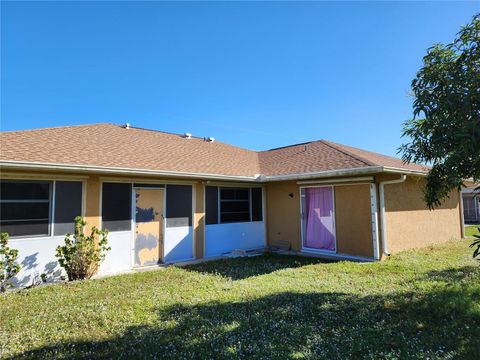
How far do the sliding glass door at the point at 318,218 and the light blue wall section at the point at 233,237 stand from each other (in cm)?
186

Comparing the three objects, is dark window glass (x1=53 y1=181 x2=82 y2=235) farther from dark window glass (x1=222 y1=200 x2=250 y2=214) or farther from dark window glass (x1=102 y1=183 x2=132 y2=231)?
dark window glass (x1=222 y1=200 x2=250 y2=214)

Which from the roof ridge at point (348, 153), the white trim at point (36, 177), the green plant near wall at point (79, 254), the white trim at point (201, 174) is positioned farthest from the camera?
the roof ridge at point (348, 153)

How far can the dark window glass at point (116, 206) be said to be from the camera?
812 centimetres

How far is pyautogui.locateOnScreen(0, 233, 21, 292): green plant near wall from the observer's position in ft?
20.7

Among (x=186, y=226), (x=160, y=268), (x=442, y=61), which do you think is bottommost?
→ (x=160, y=268)

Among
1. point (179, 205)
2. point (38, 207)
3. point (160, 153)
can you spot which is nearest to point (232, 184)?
point (179, 205)

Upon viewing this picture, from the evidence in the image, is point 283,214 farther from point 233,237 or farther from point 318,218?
point 233,237

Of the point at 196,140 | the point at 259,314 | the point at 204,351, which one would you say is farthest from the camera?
the point at 196,140

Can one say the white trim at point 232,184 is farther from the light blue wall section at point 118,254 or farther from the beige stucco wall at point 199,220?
the light blue wall section at point 118,254

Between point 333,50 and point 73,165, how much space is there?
8.70m

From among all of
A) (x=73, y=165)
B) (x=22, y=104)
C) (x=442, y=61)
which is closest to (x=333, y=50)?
(x=442, y=61)

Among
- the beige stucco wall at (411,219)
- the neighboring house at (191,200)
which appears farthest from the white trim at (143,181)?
the beige stucco wall at (411,219)

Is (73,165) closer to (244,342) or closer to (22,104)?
(244,342)

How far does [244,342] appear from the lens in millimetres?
3635
